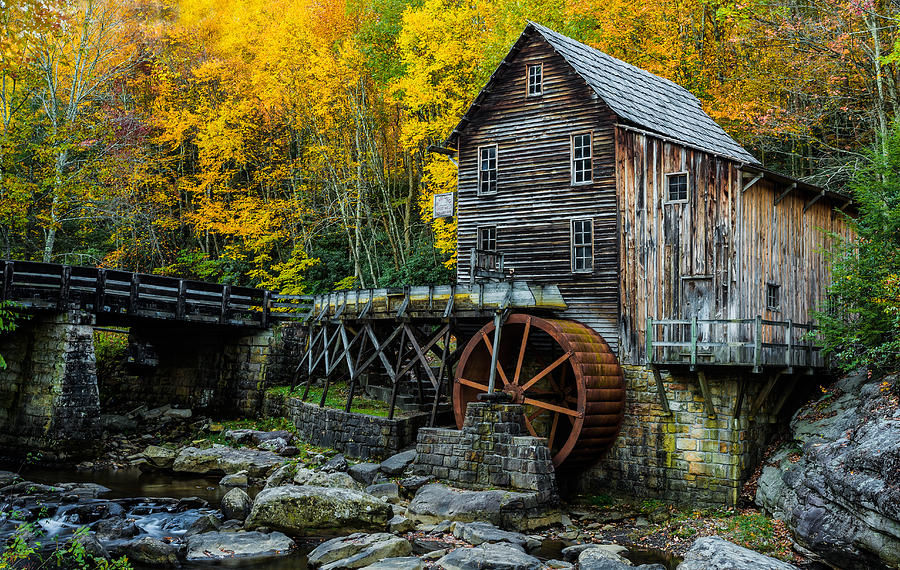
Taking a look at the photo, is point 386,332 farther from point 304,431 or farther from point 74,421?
point 74,421

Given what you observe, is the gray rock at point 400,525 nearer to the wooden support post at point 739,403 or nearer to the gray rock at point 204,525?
the gray rock at point 204,525

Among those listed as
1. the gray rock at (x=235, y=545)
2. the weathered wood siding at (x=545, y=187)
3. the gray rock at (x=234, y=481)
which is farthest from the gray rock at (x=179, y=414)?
the gray rock at (x=235, y=545)

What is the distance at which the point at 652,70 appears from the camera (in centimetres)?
2430

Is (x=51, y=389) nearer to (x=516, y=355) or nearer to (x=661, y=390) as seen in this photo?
(x=516, y=355)

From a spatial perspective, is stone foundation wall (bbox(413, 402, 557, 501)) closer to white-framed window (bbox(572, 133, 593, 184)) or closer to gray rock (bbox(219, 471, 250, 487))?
gray rock (bbox(219, 471, 250, 487))

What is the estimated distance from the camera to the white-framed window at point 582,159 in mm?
18297

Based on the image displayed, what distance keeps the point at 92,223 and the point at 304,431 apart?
51.3ft

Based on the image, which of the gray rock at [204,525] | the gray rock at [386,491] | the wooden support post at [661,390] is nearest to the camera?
the gray rock at [204,525]

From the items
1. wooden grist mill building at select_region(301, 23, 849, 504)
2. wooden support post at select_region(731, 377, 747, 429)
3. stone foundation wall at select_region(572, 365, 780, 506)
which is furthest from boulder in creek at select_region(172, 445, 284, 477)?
wooden support post at select_region(731, 377, 747, 429)

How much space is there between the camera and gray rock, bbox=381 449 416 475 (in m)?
17.4

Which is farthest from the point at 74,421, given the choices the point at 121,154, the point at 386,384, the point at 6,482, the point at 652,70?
the point at 652,70

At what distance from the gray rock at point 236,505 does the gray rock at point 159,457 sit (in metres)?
5.10

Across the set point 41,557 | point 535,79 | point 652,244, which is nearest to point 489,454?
point 652,244

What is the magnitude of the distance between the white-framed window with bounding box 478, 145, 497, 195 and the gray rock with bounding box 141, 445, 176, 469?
10669 millimetres
